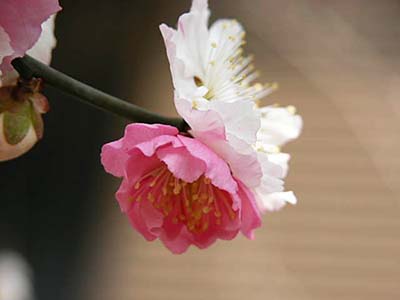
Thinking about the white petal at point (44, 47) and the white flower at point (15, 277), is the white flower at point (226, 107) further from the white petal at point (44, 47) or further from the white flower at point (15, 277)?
the white flower at point (15, 277)

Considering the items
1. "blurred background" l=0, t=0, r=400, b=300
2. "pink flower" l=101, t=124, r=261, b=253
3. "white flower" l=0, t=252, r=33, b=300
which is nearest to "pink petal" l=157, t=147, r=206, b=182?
"pink flower" l=101, t=124, r=261, b=253

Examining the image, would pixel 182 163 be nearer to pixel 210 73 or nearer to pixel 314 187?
pixel 210 73

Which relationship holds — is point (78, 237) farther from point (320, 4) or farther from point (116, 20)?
point (320, 4)

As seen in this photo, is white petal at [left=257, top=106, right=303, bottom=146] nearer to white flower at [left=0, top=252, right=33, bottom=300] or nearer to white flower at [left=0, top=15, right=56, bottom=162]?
white flower at [left=0, top=15, right=56, bottom=162]

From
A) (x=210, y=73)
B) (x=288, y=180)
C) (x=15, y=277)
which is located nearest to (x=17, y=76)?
(x=210, y=73)

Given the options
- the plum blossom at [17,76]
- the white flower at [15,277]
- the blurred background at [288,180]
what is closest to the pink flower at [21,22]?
the plum blossom at [17,76]

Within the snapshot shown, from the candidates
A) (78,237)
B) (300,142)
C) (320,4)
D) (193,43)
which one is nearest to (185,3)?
(320,4)

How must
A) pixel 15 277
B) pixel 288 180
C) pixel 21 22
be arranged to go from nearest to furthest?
pixel 21 22, pixel 15 277, pixel 288 180
